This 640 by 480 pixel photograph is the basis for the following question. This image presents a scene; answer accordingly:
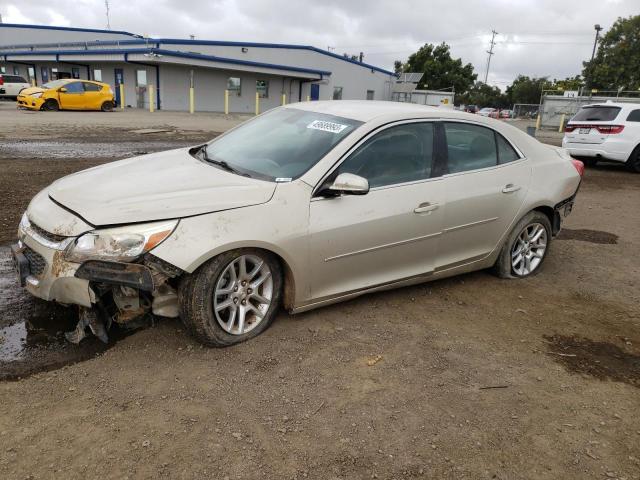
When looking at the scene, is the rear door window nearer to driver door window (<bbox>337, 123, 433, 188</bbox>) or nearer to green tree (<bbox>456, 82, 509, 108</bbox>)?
driver door window (<bbox>337, 123, 433, 188</bbox>)

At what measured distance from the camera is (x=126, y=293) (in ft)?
10.6

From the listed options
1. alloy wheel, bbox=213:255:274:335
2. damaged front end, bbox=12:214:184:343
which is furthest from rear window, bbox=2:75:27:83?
alloy wheel, bbox=213:255:274:335

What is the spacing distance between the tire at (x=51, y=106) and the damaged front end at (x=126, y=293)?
78.4 feet

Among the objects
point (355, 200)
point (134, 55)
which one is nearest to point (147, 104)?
point (134, 55)

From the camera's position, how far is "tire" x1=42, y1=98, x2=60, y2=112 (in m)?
23.6

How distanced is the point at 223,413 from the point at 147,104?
33455 mm

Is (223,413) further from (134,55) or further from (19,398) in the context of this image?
(134,55)

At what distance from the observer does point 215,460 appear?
2473 mm

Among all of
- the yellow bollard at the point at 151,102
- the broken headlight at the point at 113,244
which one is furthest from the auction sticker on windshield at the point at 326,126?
the yellow bollard at the point at 151,102

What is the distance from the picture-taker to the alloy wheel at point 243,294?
3344 mm

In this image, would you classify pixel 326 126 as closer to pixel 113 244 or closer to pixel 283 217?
pixel 283 217

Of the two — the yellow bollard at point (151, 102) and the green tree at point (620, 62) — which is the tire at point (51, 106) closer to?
the yellow bollard at point (151, 102)

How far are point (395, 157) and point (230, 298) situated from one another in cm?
167

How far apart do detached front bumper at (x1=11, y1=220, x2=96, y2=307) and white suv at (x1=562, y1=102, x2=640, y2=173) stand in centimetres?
1288
